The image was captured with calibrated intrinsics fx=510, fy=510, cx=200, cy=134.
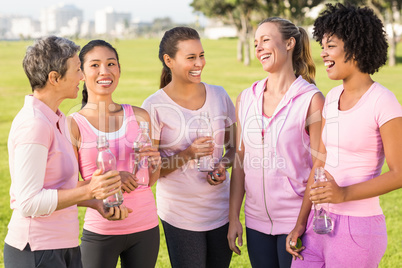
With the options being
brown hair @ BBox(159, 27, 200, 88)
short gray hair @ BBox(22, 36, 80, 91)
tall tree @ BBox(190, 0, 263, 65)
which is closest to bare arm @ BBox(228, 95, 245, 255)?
brown hair @ BBox(159, 27, 200, 88)

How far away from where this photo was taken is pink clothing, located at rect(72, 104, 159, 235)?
3.85 m

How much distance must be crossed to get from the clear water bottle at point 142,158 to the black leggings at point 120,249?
1.35 ft

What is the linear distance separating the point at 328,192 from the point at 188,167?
1.37 metres

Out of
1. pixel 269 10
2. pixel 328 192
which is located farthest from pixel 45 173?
pixel 269 10

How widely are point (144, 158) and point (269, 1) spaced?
3831 centimetres

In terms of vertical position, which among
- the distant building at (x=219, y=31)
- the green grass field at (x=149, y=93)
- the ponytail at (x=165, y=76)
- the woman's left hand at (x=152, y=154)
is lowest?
the green grass field at (x=149, y=93)

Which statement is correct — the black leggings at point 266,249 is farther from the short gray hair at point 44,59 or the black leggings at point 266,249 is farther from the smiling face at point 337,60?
the short gray hair at point 44,59

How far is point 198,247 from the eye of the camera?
4.19m

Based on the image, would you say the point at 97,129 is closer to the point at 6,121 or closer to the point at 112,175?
the point at 112,175

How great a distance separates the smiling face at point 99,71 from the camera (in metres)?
3.99

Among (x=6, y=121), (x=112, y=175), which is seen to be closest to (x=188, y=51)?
(x=112, y=175)

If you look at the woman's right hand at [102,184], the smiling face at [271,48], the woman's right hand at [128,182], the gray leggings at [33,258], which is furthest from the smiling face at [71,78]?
the smiling face at [271,48]

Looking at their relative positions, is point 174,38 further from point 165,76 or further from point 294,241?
point 294,241

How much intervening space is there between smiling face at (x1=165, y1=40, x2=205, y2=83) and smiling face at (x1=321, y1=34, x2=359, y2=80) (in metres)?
1.23
